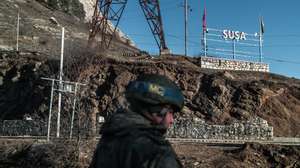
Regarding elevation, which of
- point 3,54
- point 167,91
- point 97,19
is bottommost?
point 167,91

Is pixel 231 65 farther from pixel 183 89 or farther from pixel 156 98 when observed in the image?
pixel 156 98

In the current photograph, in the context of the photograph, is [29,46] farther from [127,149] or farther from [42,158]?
[127,149]

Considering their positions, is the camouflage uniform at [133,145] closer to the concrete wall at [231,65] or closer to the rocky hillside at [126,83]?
the rocky hillside at [126,83]

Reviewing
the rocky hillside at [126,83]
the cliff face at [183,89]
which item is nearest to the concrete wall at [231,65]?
the rocky hillside at [126,83]

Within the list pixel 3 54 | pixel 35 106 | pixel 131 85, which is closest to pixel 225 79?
pixel 35 106

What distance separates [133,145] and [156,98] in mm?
A: 232

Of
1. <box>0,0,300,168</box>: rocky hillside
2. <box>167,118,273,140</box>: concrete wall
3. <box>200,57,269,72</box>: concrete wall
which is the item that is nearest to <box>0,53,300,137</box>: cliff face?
<box>0,0,300,168</box>: rocky hillside

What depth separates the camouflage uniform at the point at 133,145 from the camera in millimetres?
2324

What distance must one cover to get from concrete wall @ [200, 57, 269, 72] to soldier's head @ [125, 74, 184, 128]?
43729 millimetres

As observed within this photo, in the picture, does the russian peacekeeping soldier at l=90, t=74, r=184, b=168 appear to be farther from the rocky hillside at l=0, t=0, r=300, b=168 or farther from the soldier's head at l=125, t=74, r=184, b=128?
the rocky hillside at l=0, t=0, r=300, b=168

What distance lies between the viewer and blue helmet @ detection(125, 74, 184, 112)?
2.48 metres

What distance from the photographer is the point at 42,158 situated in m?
15.1

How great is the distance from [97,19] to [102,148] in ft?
151

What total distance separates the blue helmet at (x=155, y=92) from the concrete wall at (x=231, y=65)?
1722 inches
